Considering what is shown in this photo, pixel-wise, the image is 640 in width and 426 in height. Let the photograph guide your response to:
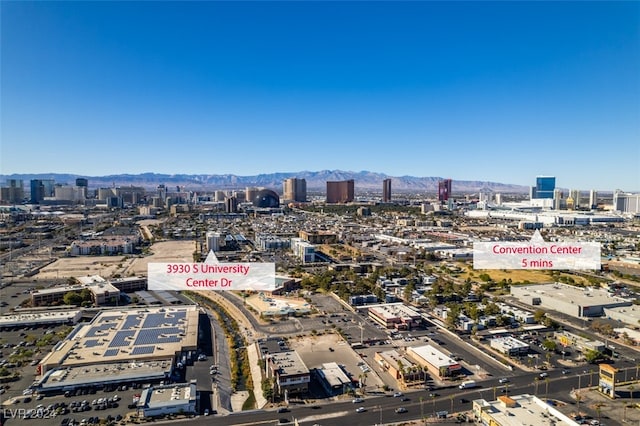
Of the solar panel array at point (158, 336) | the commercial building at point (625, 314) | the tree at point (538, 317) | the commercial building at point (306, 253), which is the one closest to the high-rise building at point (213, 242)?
the commercial building at point (306, 253)

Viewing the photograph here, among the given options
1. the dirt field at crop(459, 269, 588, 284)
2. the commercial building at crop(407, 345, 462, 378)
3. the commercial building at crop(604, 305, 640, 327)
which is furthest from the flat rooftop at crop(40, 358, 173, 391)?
the dirt field at crop(459, 269, 588, 284)

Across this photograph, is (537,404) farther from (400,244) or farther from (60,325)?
(400,244)

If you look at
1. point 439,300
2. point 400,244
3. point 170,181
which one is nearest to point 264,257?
point 400,244

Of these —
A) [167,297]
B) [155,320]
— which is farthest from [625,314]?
[167,297]

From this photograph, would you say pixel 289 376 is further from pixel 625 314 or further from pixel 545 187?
→ pixel 545 187

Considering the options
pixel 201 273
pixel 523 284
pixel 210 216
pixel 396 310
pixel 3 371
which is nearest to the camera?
pixel 3 371

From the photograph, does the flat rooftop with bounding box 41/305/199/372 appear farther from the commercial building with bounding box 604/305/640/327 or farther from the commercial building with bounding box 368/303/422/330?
the commercial building with bounding box 604/305/640/327
